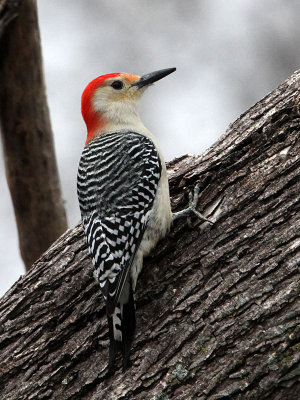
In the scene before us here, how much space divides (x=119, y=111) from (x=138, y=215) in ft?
4.47

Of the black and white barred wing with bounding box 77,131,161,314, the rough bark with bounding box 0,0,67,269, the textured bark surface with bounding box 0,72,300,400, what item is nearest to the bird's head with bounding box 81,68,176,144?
the black and white barred wing with bounding box 77,131,161,314

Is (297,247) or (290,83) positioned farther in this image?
(290,83)

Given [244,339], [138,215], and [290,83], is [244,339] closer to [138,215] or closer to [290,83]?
[138,215]

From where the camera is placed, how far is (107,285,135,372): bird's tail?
3270mm

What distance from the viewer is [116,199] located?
3967 mm

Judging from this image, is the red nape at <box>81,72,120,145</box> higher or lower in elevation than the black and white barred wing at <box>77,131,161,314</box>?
higher

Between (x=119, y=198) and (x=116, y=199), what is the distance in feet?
0.07

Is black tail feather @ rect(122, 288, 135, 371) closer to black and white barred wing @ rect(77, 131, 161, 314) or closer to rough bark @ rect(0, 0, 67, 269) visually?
black and white barred wing @ rect(77, 131, 161, 314)

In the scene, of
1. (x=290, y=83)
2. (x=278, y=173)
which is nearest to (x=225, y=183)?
(x=278, y=173)

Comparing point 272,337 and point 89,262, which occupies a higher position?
point 89,262

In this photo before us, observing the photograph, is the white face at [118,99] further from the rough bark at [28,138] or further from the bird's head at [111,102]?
the rough bark at [28,138]

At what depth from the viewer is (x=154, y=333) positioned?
3.30 metres

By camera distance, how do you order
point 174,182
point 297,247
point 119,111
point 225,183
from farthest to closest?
point 119,111, point 174,182, point 225,183, point 297,247

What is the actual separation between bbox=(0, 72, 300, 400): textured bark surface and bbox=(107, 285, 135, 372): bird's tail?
2.2 inches
